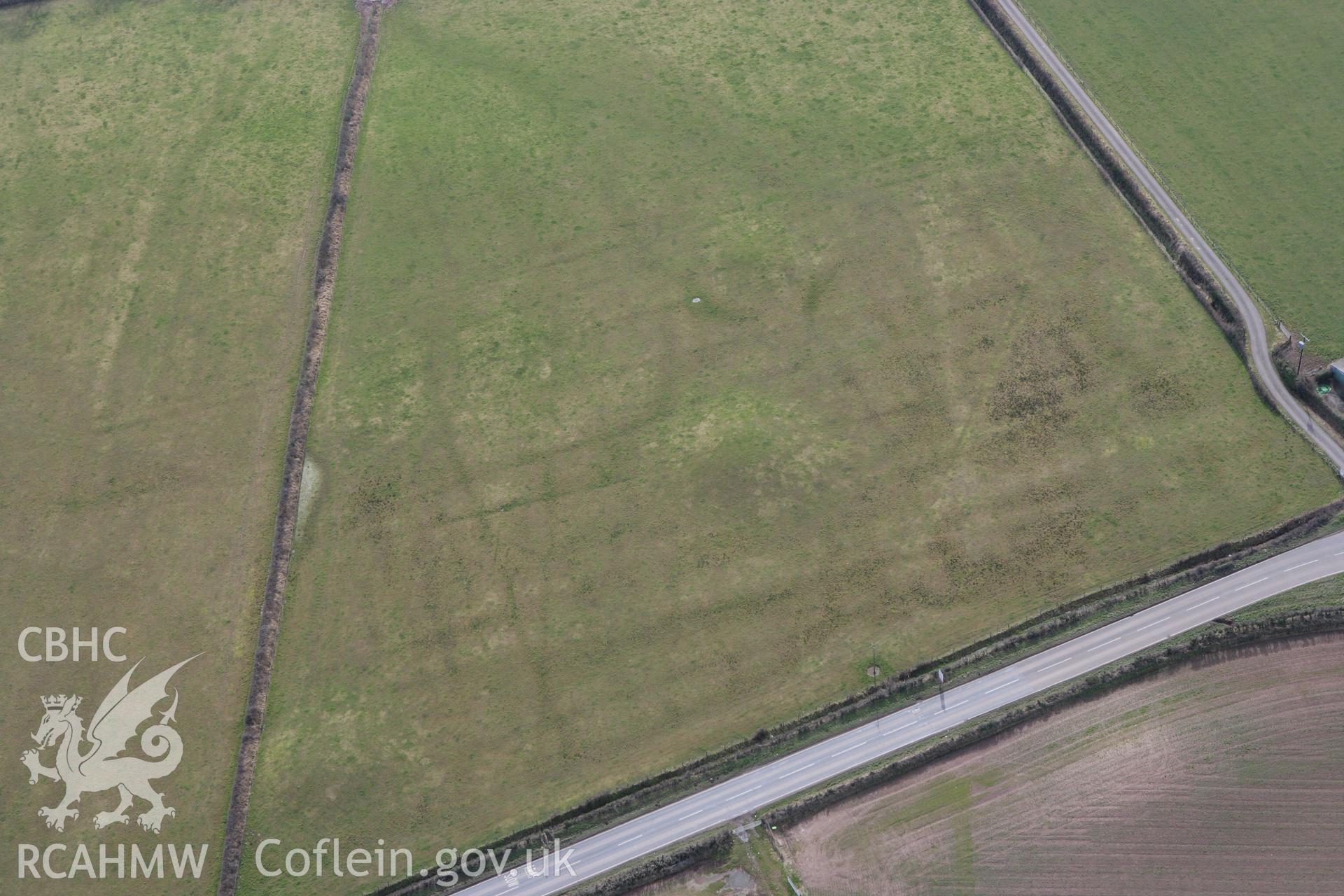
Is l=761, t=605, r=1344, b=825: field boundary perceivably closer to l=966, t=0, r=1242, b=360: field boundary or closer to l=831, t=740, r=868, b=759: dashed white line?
l=831, t=740, r=868, b=759: dashed white line

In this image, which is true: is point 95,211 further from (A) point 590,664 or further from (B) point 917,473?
(B) point 917,473

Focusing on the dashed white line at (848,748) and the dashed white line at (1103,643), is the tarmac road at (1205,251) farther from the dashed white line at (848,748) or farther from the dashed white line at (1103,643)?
the dashed white line at (848,748)

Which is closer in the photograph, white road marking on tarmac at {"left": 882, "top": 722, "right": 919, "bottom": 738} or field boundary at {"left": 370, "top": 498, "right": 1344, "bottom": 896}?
field boundary at {"left": 370, "top": 498, "right": 1344, "bottom": 896}

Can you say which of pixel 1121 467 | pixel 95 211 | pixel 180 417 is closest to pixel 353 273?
pixel 180 417

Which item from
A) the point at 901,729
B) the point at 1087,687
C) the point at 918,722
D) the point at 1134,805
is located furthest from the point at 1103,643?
the point at 901,729

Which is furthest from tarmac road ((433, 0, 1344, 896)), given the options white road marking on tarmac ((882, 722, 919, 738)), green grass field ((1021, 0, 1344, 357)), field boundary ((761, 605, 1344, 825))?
green grass field ((1021, 0, 1344, 357))

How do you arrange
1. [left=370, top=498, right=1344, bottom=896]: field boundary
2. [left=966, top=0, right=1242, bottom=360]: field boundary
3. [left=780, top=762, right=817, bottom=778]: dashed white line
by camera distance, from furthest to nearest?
1. [left=966, top=0, right=1242, bottom=360]: field boundary
2. [left=780, top=762, right=817, bottom=778]: dashed white line
3. [left=370, top=498, right=1344, bottom=896]: field boundary

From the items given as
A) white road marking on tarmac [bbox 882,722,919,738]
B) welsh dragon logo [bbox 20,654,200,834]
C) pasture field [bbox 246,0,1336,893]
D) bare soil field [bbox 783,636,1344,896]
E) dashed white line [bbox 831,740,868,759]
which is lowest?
bare soil field [bbox 783,636,1344,896]

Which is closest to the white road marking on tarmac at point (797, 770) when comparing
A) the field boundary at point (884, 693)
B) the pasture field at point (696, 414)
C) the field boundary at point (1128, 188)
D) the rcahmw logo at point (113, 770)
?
the field boundary at point (884, 693)
